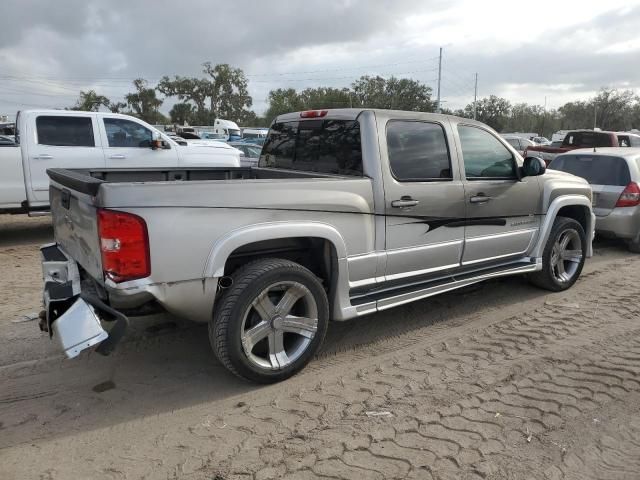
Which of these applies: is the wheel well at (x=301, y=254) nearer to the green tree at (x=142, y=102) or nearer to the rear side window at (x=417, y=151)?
the rear side window at (x=417, y=151)

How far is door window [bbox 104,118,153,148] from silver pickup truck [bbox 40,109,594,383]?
4.34 m

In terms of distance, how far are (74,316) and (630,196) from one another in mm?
7350

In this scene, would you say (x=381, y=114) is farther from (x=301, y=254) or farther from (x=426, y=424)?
(x=426, y=424)

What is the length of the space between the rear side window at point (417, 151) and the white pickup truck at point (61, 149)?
404 cm

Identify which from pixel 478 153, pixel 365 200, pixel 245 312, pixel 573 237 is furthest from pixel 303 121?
pixel 573 237

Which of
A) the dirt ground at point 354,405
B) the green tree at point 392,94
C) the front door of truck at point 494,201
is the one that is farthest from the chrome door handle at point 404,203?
the green tree at point 392,94

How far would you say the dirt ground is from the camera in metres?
2.69

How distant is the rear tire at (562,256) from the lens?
5359mm

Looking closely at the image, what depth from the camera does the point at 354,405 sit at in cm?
326

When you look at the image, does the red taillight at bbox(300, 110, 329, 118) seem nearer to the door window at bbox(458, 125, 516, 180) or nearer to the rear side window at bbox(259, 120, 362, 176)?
the rear side window at bbox(259, 120, 362, 176)

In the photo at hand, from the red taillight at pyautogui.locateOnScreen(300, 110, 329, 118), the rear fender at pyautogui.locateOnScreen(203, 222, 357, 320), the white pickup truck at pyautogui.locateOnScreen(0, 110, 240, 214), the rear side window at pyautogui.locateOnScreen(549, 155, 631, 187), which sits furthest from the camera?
the white pickup truck at pyautogui.locateOnScreen(0, 110, 240, 214)

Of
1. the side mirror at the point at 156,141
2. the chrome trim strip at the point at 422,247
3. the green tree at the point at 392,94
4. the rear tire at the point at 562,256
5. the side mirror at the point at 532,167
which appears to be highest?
the green tree at the point at 392,94

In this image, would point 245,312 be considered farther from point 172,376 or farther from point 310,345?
point 172,376

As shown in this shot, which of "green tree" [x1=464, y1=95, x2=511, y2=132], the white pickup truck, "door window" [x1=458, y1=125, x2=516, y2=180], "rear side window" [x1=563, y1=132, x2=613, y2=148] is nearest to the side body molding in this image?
"door window" [x1=458, y1=125, x2=516, y2=180]
